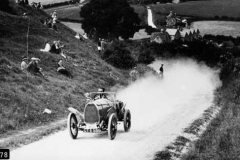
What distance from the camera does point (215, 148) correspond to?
1403cm

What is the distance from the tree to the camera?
7788cm

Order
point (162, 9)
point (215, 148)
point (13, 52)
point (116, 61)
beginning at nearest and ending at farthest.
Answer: point (215, 148)
point (13, 52)
point (116, 61)
point (162, 9)

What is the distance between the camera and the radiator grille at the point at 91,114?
16.2 metres

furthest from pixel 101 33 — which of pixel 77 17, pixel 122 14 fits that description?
pixel 77 17

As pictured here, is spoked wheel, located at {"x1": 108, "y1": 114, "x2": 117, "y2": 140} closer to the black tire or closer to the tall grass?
the black tire

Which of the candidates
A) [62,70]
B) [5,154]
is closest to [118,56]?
[62,70]

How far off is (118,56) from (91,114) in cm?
3509

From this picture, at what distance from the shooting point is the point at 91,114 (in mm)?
16266

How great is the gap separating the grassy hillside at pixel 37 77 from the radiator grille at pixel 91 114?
461 cm

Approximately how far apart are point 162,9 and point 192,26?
44.7 feet

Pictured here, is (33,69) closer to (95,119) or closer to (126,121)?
(126,121)

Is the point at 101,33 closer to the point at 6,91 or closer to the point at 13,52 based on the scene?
the point at 13,52

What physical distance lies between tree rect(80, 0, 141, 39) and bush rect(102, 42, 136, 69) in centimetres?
2574

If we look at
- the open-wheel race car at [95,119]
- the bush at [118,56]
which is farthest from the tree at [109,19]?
the open-wheel race car at [95,119]
